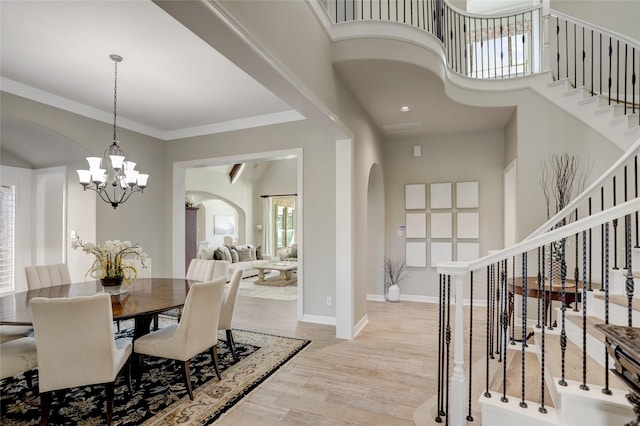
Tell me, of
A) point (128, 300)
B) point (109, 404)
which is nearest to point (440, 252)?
point (128, 300)

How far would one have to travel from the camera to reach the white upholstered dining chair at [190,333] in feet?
7.74

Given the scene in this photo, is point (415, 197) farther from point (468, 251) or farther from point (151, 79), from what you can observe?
point (151, 79)

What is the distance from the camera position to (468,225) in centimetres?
524

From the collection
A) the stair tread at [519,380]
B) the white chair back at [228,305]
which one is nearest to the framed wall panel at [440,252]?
the stair tread at [519,380]

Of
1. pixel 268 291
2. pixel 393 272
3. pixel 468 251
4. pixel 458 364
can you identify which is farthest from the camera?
pixel 268 291

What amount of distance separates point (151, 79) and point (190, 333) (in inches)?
114

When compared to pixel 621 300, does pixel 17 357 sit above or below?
below

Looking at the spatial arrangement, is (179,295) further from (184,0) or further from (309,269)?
(184,0)

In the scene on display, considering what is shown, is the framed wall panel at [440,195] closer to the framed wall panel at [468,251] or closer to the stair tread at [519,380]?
the framed wall panel at [468,251]

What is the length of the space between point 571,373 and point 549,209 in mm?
2715

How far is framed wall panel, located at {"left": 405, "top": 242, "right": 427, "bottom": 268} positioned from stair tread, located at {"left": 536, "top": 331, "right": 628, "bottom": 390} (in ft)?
10.5

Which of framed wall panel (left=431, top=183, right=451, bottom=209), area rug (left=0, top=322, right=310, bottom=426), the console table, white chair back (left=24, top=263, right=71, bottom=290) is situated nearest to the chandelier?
white chair back (left=24, top=263, right=71, bottom=290)

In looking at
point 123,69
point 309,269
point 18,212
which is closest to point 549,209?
point 309,269

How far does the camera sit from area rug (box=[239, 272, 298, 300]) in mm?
5883
